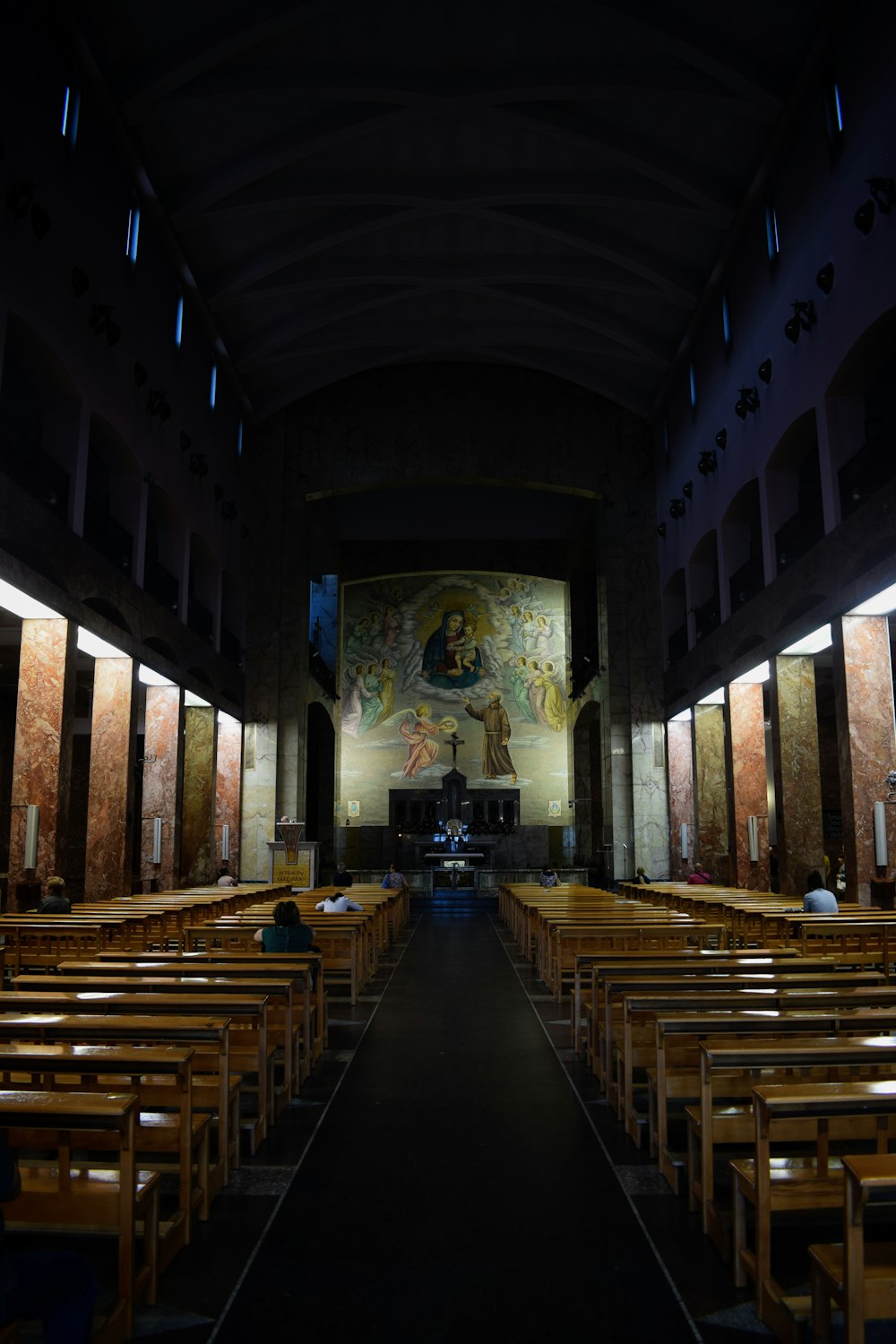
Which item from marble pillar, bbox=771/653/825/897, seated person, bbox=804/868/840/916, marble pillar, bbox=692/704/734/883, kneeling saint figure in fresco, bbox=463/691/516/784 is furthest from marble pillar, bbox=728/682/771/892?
kneeling saint figure in fresco, bbox=463/691/516/784

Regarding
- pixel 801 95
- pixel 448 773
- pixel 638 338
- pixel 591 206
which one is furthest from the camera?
pixel 448 773

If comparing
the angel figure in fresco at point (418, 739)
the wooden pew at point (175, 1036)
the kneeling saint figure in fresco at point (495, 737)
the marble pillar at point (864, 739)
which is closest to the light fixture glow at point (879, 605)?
the marble pillar at point (864, 739)

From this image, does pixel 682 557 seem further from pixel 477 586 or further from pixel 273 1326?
pixel 273 1326

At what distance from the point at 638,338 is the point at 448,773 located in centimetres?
1582

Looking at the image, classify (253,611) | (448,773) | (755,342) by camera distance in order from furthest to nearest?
1. (448,773)
2. (253,611)
3. (755,342)

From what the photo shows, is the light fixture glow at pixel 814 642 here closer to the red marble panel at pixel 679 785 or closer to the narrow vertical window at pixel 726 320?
the narrow vertical window at pixel 726 320

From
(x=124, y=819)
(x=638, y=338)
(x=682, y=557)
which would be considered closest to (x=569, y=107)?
(x=638, y=338)

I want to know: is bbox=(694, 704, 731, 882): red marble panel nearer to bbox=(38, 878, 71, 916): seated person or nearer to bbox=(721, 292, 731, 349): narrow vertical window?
bbox=(721, 292, 731, 349): narrow vertical window

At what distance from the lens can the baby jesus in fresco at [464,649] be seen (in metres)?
35.7

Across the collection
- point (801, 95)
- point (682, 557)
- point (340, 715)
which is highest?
point (801, 95)

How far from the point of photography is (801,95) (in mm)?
16078

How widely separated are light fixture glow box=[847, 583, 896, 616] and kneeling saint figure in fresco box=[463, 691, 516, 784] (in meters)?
21.3

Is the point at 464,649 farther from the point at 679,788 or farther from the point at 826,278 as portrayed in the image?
the point at 826,278

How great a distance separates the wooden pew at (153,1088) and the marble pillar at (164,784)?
52.1 feet
